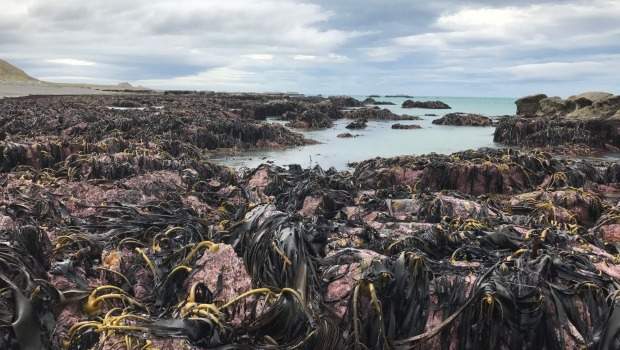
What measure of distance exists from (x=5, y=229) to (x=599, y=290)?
422cm

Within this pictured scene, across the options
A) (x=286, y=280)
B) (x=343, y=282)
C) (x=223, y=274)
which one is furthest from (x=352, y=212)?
(x=223, y=274)

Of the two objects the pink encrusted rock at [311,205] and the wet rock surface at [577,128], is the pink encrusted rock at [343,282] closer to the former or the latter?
the pink encrusted rock at [311,205]

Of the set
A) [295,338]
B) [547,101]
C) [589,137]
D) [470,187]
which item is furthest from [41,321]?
[547,101]

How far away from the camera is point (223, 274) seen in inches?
123

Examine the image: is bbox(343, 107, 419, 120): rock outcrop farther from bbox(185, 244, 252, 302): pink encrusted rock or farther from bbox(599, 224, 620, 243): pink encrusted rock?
bbox(185, 244, 252, 302): pink encrusted rock

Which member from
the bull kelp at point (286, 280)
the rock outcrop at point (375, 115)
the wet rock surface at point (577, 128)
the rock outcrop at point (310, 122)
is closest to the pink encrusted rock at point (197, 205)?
the bull kelp at point (286, 280)

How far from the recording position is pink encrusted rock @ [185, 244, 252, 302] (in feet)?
9.95

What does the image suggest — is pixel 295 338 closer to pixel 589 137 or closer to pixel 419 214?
pixel 419 214

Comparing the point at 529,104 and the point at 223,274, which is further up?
the point at 529,104

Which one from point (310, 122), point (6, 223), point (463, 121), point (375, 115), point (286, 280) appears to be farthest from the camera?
point (375, 115)

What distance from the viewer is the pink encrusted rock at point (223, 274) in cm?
303

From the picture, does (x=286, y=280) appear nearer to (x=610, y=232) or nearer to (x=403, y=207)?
(x=403, y=207)

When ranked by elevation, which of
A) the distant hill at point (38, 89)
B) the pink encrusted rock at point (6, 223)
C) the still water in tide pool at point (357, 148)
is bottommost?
the still water in tide pool at point (357, 148)

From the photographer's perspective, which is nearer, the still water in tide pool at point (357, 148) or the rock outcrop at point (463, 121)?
the still water in tide pool at point (357, 148)
